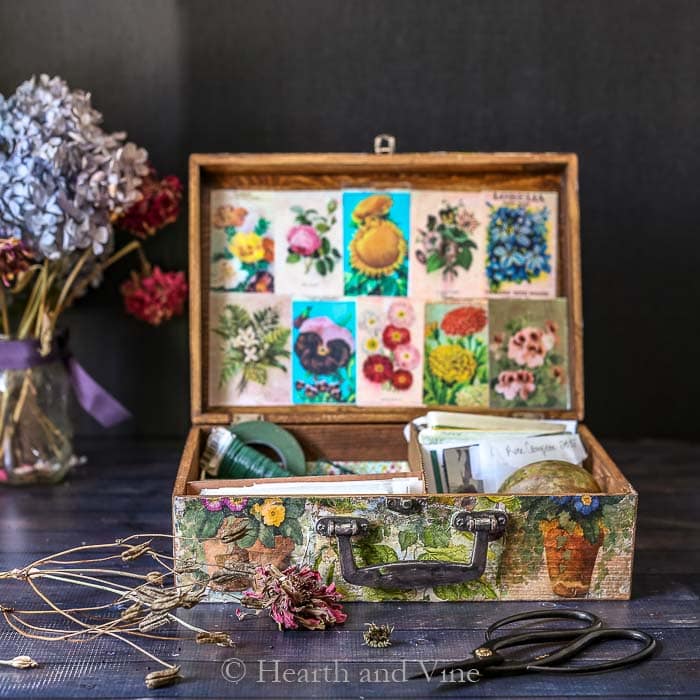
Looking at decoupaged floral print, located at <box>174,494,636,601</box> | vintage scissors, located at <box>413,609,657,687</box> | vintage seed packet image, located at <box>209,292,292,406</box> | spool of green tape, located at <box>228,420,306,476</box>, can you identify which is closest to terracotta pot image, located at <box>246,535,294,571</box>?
decoupaged floral print, located at <box>174,494,636,601</box>

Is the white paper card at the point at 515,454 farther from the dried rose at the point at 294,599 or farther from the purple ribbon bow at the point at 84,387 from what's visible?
the purple ribbon bow at the point at 84,387

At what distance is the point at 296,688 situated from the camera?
3.19 feet

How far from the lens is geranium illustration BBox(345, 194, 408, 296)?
5.19ft

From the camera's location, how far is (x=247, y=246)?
A: 5.19 ft

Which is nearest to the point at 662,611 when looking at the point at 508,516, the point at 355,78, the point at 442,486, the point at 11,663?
the point at 508,516

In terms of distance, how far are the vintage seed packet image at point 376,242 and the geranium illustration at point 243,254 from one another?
14 centimetres

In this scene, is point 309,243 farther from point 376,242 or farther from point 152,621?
point 152,621

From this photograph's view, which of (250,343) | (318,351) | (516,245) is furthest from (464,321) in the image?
(250,343)

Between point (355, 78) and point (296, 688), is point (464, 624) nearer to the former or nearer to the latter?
point (296, 688)

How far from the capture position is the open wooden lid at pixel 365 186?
1.51 meters

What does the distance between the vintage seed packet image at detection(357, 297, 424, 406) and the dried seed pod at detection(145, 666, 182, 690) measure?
0.70m

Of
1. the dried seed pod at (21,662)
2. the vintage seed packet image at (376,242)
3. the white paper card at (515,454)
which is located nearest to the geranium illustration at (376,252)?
the vintage seed packet image at (376,242)

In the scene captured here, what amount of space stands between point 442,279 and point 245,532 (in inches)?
25.6

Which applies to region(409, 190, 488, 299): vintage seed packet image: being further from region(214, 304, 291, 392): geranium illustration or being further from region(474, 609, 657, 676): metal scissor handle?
region(474, 609, 657, 676): metal scissor handle
